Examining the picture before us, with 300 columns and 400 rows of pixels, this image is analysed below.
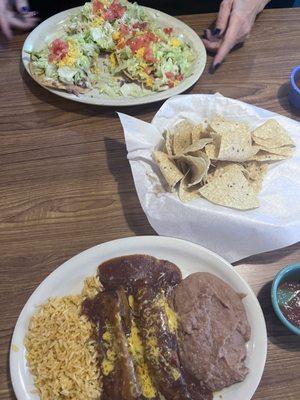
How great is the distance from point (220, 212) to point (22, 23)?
5.47 feet

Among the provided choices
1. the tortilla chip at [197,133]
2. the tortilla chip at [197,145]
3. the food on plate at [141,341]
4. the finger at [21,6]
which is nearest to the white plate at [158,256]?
the food on plate at [141,341]

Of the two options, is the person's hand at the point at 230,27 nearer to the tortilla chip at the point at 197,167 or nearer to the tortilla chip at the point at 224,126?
the tortilla chip at the point at 224,126

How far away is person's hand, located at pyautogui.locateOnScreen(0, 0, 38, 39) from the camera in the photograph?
2.26m

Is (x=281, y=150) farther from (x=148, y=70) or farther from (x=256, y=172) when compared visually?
(x=148, y=70)

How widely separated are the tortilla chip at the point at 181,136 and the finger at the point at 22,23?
1.18m

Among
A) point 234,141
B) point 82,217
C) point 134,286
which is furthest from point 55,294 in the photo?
→ point 234,141

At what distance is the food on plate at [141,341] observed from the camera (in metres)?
1.19

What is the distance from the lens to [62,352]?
126 cm

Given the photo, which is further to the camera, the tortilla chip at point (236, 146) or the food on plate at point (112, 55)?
the food on plate at point (112, 55)

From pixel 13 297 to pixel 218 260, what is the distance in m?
0.73

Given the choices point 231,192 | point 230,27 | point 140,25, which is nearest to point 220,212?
point 231,192

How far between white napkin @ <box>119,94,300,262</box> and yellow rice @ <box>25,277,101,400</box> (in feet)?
1.55

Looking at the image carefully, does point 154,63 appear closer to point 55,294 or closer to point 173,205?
point 173,205

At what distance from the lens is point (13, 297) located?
1.43 m
